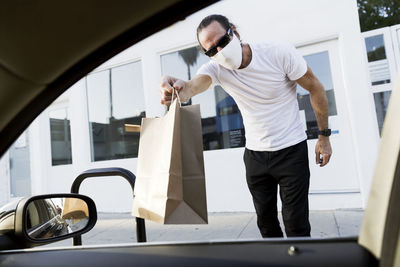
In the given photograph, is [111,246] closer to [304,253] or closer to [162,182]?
[162,182]

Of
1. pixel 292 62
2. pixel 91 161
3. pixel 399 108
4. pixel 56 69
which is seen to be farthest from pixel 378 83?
pixel 91 161

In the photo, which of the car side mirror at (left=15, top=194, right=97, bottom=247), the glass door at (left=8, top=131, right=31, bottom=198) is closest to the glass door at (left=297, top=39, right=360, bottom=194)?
the car side mirror at (left=15, top=194, right=97, bottom=247)

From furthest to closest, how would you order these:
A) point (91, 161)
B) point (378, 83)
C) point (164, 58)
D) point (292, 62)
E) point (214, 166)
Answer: point (91, 161) → point (164, 58) → point (214, 166) → point (378, 83) → point (292, 62)

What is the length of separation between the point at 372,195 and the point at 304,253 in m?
0.19

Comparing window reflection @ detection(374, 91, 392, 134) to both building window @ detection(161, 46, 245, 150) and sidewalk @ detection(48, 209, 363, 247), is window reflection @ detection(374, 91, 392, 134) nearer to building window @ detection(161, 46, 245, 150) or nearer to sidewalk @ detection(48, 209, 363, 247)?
sidewalk @ detection(48, 209, 363, 247)

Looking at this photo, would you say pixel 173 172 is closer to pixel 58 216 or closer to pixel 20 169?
pixel 58 216

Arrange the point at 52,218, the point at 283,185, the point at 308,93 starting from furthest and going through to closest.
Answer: the point at 308,93 → the point at 283,185 → the point at 52,218

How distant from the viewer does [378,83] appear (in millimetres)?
4398

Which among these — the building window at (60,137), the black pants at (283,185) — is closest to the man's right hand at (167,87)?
the black pants at (283,185)

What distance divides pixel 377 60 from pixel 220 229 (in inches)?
125

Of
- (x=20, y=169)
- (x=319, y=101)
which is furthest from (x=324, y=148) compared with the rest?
(x=20, y=169)

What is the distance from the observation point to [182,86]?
1.32 meters

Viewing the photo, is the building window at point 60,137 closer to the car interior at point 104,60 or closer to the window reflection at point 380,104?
the window reflection at point 380,104

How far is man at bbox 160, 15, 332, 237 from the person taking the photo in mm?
1723
